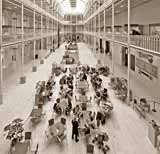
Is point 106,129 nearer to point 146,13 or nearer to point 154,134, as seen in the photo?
point 154,134

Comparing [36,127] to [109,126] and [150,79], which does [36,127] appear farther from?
[150,79]

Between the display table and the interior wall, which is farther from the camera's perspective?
the interior wall

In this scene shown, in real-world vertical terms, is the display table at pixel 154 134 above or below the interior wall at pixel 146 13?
below

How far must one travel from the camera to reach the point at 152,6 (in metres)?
20.7

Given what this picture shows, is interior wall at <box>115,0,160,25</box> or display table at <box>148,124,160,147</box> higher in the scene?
interior wall at <box>115,0,160,25</box>

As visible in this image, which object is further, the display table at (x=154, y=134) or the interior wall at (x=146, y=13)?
the interior wall at (x=146, y=13)

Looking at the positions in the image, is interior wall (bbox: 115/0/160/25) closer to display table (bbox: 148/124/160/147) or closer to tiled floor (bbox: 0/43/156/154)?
tiled floor (bbox: 0/43/156/154)

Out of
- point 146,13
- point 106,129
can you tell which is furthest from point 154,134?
point 146,13

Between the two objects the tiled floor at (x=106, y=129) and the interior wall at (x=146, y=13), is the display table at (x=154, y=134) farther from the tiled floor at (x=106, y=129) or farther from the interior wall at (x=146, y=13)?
the interior wall at (x=146, y=13)

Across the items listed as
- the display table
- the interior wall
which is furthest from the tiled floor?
the interior wall

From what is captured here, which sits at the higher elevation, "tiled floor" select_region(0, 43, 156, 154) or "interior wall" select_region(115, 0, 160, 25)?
"interior wall" select_region(115, 0, 160, 25)

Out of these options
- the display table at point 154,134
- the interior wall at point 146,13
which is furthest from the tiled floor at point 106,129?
the interior wall at point 146,13

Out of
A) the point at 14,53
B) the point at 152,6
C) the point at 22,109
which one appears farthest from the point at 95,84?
the point at 14,53

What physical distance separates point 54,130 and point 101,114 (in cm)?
265
